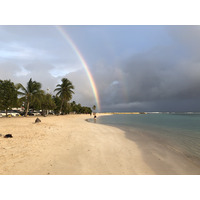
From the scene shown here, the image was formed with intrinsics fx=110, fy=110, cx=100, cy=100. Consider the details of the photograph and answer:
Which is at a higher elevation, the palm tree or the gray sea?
the palm tree

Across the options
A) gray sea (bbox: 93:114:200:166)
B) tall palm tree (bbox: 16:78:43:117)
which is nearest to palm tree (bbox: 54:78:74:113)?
tall palm tree (bbox: 16:78:43:117)

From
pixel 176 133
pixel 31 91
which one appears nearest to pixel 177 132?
pixel 176 133

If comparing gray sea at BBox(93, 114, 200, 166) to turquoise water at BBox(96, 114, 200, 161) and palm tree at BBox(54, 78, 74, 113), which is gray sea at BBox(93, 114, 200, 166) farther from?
palm tree at BBox(54, 78, 74, 113)

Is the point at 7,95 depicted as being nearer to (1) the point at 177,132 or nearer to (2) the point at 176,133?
(2) the point at 176,133

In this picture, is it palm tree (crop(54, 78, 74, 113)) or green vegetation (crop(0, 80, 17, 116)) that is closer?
green vegetation (crop(0, 80, 17, 116))

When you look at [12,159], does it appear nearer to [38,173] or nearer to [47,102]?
[38,173]

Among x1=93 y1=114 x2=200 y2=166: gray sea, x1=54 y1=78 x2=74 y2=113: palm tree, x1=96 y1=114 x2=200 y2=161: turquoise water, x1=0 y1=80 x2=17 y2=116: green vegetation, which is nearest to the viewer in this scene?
x1=93 y1=114 x2=200 y2=166: gray sea

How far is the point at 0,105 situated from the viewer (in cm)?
2928

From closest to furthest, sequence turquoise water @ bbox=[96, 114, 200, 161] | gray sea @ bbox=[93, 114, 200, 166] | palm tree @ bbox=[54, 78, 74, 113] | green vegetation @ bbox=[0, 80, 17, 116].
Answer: gray sea @ bbox=[93, 114, 200, 166] < turquoise water @ bbox=[96, 114, 200, 161] < green vegetation @ bbox=[0, 80, 17, 116] < palm tree @ bbox=[54, 78, 74, 113]

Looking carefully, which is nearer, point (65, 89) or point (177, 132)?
point (177, 132)

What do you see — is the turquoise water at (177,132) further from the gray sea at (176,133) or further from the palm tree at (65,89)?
the palm tree at (65,89)

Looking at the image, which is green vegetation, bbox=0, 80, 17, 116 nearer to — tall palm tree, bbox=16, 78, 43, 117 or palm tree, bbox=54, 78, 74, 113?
tall palm tree, bbox=16, 78, 43, 117

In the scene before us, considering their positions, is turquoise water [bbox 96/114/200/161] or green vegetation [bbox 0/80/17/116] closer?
turquoise water [bbox 96/114/200/161]

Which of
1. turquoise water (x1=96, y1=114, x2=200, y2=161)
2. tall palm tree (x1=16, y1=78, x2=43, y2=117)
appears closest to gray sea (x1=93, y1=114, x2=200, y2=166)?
turquoise water (x1=96, y1=114, x2=200, y2=161)
